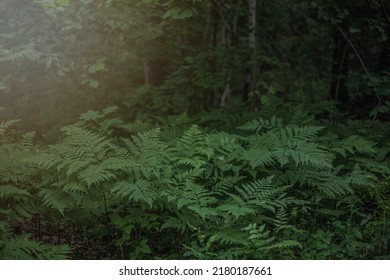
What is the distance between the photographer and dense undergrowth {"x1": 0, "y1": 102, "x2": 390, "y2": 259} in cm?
421

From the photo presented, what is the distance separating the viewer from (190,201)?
4285 mm

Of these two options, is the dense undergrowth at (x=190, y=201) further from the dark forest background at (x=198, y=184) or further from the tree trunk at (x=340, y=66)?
the tree trunk at (x=340, y=66)

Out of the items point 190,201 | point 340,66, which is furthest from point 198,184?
point 340,66

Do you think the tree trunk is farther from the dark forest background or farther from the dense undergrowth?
the dense undergrowth

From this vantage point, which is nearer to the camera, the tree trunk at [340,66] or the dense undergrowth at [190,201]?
the dense undergrowth at [190,201]

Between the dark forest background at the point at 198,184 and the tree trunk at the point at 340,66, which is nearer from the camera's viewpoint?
the dark forest background at the point at 198,184

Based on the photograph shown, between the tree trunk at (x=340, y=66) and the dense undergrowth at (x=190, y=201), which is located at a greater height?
the tree trunk at (x=340, y=66)

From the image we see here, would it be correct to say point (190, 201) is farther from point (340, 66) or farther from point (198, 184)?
Answer: point (340, 66)

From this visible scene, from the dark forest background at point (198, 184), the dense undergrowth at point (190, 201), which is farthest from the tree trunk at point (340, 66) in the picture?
the dense undergrowth at point (190, 201)

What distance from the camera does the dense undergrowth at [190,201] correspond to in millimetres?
4211

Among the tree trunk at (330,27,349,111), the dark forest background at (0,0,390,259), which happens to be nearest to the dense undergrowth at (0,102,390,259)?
the dark forest background at (0,0,390,259)

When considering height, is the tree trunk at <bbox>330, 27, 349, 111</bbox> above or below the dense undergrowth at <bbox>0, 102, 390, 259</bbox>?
above

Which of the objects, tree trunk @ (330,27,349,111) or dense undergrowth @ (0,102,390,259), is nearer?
dense undergrowth @ (0,102,390,259)

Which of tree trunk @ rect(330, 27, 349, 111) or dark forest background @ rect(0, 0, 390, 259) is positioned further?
tree trunk @ rect(330, 27, 349, 111)
